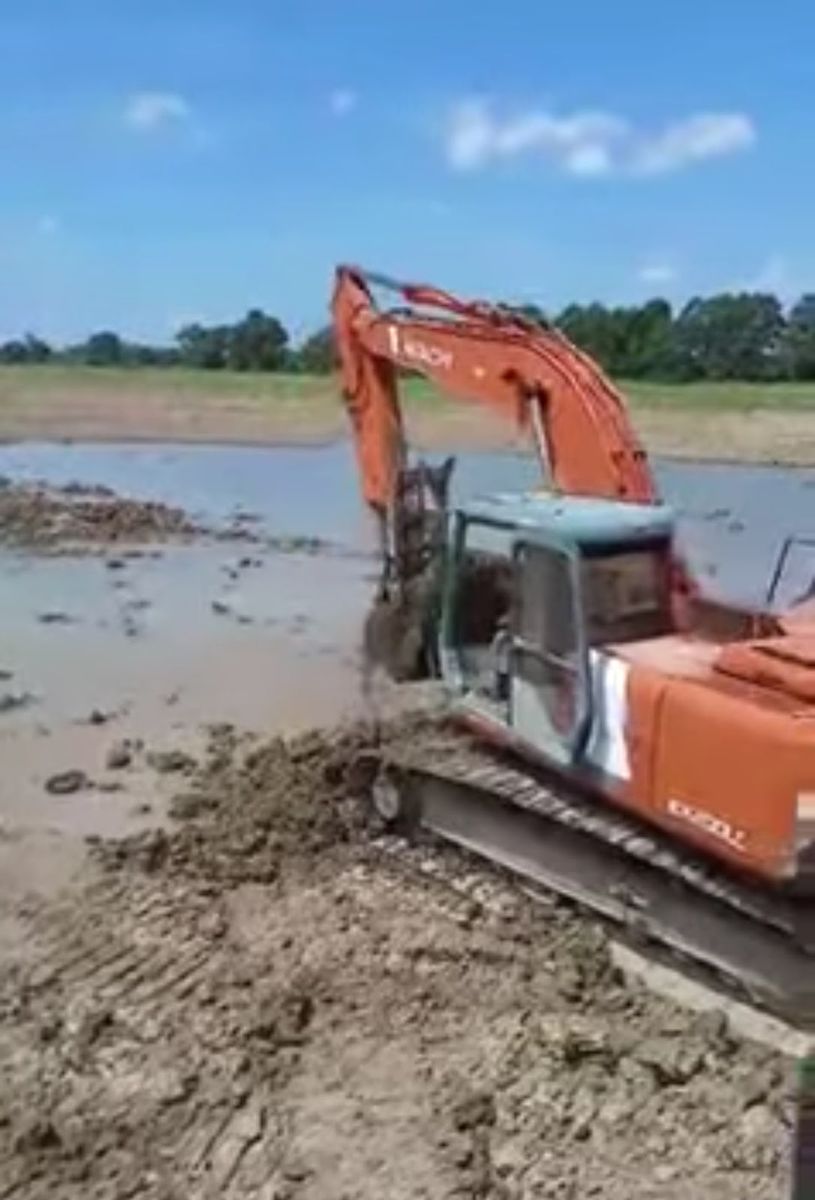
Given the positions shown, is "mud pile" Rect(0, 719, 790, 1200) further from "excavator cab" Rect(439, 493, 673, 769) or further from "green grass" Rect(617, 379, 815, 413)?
"green grass" Rect(617, 379, 815, 413)

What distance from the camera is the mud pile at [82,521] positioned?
854 inches

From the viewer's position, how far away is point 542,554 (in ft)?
27.3

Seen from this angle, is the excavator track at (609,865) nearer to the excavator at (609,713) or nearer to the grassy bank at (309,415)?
the excavator at (609,713)

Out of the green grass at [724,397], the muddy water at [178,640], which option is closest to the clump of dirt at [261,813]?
the muddy water at [178,640]

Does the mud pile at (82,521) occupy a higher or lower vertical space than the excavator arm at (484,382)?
lower

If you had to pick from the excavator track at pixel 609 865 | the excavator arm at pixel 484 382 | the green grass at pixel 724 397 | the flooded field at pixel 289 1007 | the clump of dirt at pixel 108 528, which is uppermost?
the excavator arm at pixel 484 382

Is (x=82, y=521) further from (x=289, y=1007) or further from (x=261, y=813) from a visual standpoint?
(x=289, y=1007)

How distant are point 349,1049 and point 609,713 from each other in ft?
6.02

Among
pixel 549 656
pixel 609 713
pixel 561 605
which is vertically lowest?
pixel 609 713

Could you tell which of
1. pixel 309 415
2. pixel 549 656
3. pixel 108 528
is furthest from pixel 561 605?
pixel 309 415

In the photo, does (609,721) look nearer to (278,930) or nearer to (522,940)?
(522,940)

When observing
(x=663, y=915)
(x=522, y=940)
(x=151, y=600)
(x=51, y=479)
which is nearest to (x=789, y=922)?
(x=663, y=915)

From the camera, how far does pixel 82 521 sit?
22.8m

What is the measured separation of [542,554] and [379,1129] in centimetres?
295
